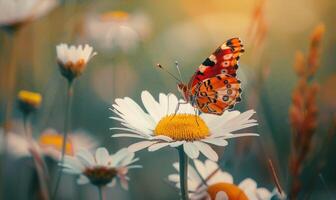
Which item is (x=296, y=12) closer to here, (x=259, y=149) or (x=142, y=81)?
(x=142, y=81)

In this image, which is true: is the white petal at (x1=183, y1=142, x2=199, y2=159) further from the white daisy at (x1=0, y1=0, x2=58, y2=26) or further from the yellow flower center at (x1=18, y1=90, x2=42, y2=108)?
the white daisy at (x1=0, y1=0, x2=58, y2=26)

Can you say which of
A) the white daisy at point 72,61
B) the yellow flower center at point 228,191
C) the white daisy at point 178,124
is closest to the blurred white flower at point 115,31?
the white daisy at point 72,61

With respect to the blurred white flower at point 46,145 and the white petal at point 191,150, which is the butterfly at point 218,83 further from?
the blurred white flower at point 46,145

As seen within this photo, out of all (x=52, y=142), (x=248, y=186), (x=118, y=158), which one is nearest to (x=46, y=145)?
(x=52, y=142)

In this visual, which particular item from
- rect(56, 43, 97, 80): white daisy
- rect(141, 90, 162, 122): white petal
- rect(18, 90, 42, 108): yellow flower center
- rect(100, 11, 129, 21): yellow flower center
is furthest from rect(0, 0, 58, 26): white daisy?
rect(100, 11, 129, 21): yellow flower center

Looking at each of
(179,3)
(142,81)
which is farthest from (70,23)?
(179,3)
